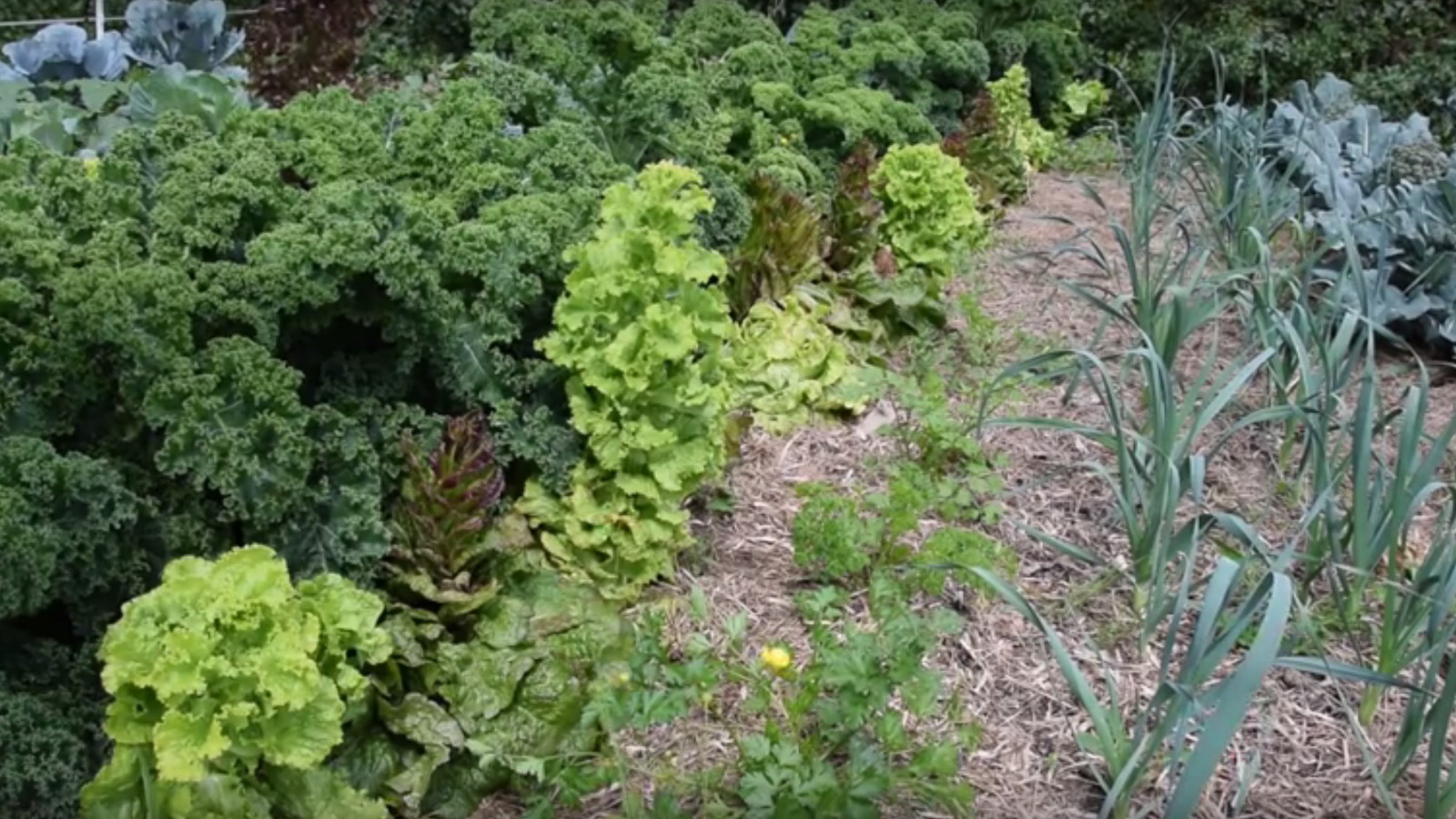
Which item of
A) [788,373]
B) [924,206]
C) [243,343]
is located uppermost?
[243,343]

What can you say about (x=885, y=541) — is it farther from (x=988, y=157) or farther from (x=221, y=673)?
(x=988, y=157)

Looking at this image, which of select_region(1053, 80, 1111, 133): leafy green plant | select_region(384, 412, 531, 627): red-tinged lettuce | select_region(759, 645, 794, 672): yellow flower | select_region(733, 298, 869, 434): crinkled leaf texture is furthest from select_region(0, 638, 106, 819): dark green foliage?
select_region(1053, 80, 1111, 133): leafy green plant

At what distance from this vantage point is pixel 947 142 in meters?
5.19

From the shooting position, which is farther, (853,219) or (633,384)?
(853,219)

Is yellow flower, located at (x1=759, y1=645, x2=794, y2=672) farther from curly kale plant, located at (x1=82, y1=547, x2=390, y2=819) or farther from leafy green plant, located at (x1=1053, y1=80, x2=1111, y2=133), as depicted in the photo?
leafy green plant, located at (x1=1053, y1=80, x2=1111, y2=133)

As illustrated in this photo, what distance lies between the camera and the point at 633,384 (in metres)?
2.51

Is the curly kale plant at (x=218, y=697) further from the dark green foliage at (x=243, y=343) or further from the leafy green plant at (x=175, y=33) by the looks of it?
the leafy green plant at (x=175, y=33)

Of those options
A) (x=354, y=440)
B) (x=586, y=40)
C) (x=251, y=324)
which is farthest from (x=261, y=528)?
(x=586, y=40)

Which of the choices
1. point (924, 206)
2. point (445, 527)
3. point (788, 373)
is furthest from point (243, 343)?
point (924, 206)

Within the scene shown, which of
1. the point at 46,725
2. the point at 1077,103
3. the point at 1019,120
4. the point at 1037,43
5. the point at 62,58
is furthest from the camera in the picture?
the point at 1077,103

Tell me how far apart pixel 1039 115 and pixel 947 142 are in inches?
106

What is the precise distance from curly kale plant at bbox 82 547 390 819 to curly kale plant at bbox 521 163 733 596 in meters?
0.78

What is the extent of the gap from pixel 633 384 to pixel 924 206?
2.03 metres

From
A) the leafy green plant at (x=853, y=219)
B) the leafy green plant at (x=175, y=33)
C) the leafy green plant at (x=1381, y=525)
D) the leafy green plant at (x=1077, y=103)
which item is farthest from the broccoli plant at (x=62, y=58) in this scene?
the leafy green plant at (x=1077, y=103)
